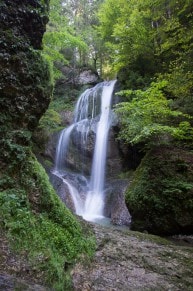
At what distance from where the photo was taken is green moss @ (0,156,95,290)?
3834 millimetres

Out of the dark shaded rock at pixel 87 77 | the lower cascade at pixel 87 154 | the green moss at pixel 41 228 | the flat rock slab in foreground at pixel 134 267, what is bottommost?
the flat rock slab in foreground at pixel 134 267

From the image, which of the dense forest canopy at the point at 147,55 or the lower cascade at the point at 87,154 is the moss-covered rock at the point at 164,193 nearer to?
the dense forest canopy at the point at 147,55

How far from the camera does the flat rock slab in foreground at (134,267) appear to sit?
4119 millimetres

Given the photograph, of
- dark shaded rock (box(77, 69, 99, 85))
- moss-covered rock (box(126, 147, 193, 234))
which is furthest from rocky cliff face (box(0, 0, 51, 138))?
dark shaded rock (box(77, 69, 99, 85))

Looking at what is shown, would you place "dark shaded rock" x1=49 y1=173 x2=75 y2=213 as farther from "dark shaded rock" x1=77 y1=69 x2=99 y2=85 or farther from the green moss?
"dark shaded rock" x1=77 y1=69 x2=99 y2=85

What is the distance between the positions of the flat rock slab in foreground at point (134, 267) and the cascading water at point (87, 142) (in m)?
4.75

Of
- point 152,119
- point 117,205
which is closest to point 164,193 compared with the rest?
point 152,119

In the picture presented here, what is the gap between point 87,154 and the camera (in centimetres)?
1484

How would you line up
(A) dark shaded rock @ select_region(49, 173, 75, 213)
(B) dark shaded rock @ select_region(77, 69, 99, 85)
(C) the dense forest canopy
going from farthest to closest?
1. (B) dark shaded rock @ select_region(77, 69, 99, 85)
2. (A) dark shaded rock @ select_region(49, 173, 75, 213)
3. (C) the dense forest canopy

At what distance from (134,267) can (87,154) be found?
33.8 feet

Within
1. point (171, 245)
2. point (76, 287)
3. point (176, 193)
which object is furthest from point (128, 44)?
point (76, 287)

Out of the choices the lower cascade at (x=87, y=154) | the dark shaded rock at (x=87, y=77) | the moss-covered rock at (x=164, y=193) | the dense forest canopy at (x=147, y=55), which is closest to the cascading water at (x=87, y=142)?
the lower cascade at (x=87, y=154)

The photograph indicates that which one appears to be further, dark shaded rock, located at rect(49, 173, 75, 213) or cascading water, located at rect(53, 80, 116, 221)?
cascading water, located at rect(53, 80, 116, 221)

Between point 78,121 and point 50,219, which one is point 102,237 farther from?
point 78,121
